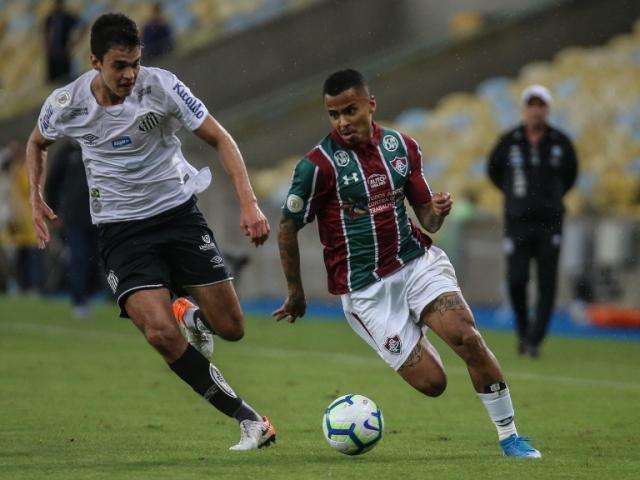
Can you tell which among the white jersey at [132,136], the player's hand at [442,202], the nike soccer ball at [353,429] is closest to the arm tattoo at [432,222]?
the player's hand at [442,202]

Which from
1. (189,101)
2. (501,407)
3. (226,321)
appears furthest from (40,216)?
(501,407)

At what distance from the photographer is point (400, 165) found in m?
6.99

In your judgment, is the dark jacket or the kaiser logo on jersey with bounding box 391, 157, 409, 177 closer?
the kaiser logo on jersey with bounding box 391, 157, 409, 177

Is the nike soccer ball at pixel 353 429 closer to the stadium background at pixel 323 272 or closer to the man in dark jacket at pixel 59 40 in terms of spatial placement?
the stadium background at pixel 323 272

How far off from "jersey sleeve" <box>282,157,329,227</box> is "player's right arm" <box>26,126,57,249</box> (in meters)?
1.30

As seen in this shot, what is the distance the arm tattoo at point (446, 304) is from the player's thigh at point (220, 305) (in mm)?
1119

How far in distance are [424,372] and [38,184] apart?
222cm

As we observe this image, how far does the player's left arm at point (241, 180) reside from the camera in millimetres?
6449

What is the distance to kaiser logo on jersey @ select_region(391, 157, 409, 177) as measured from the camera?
6.97 m

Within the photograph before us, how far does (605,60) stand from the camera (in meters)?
20.0

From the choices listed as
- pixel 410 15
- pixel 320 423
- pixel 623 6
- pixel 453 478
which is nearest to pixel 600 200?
pixel 623 6

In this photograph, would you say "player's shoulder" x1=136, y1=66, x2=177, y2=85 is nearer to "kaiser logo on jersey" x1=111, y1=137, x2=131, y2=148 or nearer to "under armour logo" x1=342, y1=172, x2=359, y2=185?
"kaiser logo on jersey" x1=111, y1=137, x2=131, y2=148

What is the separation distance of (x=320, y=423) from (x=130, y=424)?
1.07 m

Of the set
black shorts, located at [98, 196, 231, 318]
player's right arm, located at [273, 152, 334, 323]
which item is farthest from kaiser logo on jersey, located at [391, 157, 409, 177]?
black shorts, located at [98, 196, 231, 318]
